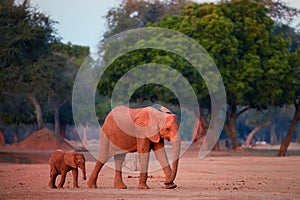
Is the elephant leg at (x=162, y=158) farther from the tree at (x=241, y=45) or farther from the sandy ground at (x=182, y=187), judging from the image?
the tree at (x=241, y=45)

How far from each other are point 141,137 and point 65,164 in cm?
213

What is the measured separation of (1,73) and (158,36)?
10.9 metres

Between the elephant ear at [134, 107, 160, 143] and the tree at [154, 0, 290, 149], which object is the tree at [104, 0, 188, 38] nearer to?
the tree at [154, 0, 290, 149]

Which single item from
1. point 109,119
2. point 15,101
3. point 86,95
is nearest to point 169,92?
point 15,101

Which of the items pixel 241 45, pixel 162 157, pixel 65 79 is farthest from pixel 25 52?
pixel 162 157

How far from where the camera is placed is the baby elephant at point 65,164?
1998 cm

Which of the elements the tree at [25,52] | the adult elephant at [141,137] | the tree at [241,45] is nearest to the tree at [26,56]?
the tree at [25,52]

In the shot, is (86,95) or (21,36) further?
(86,95)

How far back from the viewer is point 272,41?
52.5 m

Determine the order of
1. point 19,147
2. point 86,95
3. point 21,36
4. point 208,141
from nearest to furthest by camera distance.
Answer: point 21,36 → point 208,141 → point 19,147 → point 86,95

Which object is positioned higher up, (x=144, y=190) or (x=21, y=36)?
(x=21, y=36)

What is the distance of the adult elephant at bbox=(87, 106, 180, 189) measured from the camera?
1938cm

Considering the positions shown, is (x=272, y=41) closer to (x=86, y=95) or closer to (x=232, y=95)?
(x=232, y=95)

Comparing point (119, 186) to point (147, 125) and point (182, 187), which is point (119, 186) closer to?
point (182, 187)
